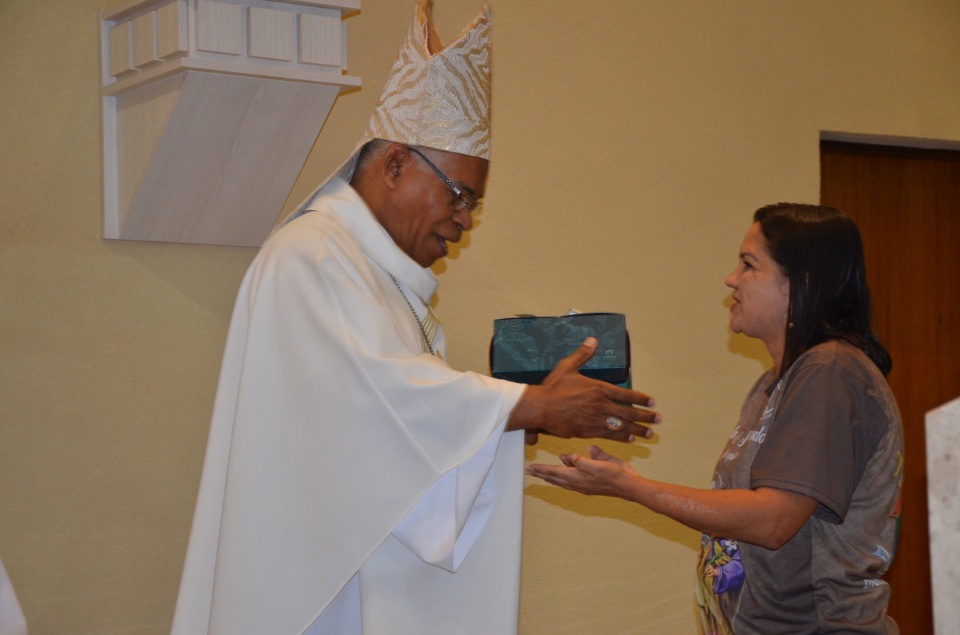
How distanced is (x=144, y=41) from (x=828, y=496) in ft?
6.19

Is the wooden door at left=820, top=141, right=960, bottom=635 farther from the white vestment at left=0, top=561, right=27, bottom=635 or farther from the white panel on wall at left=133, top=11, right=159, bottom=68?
the white vestment at left=0, top=561, right=27, bottom=635

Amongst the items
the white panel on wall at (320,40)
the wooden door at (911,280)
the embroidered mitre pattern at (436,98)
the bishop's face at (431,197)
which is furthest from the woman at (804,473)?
the wooden door at (911,280)

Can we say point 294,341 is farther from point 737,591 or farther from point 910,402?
point 910,402

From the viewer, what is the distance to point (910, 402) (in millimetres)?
4461

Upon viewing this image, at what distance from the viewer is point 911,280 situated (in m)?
4.54

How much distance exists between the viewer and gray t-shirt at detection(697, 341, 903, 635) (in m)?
2.05

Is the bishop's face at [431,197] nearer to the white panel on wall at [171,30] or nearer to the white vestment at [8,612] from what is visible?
the white panel on wall at [171,30]

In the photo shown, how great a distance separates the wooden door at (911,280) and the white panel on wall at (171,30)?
2739mm

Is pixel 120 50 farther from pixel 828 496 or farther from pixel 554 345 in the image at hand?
pixel 828 496

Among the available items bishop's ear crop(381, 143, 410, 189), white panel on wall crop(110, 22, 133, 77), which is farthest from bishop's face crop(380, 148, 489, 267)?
white panel on wall crop(110, 22, 133, 77)

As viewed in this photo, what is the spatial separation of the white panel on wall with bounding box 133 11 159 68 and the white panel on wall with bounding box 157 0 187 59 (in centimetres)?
3

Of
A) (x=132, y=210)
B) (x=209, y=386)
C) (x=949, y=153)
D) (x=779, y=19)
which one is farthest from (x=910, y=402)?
(x=132, y=210)

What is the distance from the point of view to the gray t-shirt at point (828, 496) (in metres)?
2.05

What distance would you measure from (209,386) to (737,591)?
1.57 meters
